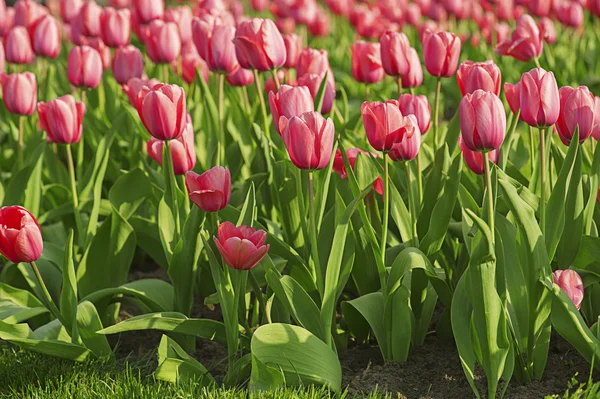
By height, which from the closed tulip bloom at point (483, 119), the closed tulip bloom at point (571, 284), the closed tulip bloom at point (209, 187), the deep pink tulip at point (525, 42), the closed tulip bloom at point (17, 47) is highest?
the closed tulip bloom at point (483, 119)

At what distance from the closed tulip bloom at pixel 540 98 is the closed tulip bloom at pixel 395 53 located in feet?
2.59

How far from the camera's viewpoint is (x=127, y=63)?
3.82m

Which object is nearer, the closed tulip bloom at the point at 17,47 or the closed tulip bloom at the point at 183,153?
the closed tulip bloom at the point at 183,153

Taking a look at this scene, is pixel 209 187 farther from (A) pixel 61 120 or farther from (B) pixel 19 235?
(A) pixel 61 120

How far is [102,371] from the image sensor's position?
2639mm

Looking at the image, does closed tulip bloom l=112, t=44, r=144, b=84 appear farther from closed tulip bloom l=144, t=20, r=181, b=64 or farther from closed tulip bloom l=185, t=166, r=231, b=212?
closed tulip bloom l=185, t=166, r=231, b=212

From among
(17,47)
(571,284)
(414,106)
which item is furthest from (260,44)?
(17,47)

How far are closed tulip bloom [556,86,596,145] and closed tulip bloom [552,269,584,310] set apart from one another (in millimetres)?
378

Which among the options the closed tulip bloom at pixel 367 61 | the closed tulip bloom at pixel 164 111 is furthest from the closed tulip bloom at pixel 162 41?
the closed tulip bloom at pixel 164 111

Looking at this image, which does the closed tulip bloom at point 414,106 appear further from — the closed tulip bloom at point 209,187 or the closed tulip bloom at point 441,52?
the closed tulip bloom at point 209,187

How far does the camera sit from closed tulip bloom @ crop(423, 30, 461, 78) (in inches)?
114

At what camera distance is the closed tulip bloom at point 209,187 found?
2299 mm

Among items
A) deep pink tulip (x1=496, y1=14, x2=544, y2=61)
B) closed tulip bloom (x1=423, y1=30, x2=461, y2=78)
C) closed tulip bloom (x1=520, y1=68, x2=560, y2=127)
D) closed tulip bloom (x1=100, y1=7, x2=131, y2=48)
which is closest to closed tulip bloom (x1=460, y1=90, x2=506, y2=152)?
closed tulip bloom (x1=520, y1=68, x2=560, y2=127)

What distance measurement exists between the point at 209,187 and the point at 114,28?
2159mm
